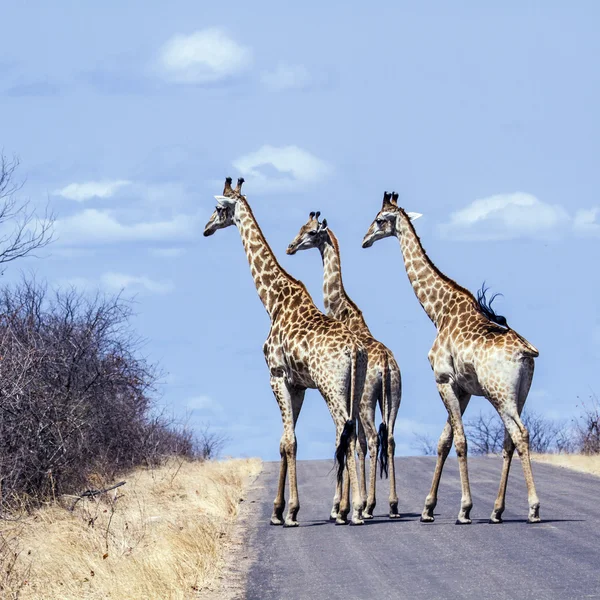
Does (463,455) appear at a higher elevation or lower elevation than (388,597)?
higher

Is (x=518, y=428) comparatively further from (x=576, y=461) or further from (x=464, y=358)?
(x=576, y=461)

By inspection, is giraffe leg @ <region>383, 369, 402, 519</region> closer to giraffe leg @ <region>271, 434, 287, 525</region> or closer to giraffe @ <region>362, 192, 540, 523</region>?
giraffe @ <region>362, 192, 540, 523</region>

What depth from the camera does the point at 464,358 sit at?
15.6 metres

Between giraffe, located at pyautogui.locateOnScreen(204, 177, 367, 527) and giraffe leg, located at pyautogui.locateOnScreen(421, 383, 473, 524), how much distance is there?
104 centimetres

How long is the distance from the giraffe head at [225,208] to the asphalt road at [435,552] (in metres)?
4.20

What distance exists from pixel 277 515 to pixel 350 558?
3641mm

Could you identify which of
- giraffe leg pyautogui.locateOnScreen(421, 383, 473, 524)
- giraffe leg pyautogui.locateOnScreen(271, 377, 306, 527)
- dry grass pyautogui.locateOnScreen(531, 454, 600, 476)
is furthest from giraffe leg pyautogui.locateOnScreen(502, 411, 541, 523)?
dry grass pyautogui.locateOnScreen(531, 454, 600, 476)

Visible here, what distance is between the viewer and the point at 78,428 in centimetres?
1959

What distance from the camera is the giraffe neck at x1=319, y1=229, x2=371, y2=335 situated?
1811 cm

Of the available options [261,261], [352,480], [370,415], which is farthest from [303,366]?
[261,261]

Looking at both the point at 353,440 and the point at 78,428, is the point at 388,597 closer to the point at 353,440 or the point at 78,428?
the point at 353,440

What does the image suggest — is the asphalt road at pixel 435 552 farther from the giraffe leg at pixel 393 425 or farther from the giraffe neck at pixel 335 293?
the giraffe neck at pixel 335 293

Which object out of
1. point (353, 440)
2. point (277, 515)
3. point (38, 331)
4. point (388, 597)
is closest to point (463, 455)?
point (353, 440)

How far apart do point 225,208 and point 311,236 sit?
1324 mm
